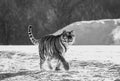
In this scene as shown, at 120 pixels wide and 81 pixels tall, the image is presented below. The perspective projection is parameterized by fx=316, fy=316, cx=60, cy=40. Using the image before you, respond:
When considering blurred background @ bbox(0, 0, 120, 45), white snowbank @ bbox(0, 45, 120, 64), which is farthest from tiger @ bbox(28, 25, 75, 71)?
blurred background @ bbox(0, 0, 120, 45)

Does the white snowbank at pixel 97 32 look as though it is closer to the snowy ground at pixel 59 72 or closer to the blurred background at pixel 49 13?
the blurred background at pixel 49 13

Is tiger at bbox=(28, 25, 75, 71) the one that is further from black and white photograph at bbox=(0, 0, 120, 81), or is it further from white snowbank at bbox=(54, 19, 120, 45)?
white snowbank at bbox=(54, 19, 120, 45)

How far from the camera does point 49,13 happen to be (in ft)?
89.1

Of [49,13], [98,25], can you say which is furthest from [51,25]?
[98,25]

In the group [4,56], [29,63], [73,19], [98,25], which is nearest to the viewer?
[29,63]

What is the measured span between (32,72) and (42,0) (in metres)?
21.4

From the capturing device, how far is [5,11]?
87.2 ft

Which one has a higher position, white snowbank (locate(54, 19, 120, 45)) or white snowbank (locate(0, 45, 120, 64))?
white snowbank (locate(0, 45, 120, 64))

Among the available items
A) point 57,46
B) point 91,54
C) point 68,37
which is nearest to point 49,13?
point 91,54

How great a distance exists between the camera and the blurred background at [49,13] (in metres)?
26.2

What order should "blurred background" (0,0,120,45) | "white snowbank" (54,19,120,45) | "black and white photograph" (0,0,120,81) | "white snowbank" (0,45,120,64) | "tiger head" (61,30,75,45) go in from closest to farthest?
1. "tiger head" (61,30,75,45)
2. "black and white photograph" (0,0,120,81)
3. "white snowbank" (0,45,120,64)
4. "white snowbank" (54,19,120,45)
5. "blurred background" (0,0,120,45)

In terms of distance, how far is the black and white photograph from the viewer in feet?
20.1

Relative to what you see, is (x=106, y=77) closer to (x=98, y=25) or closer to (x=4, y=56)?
(x=4, y=56)

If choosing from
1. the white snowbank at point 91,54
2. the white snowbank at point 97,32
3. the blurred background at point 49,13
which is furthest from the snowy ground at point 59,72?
the blurred background at point 49,13
